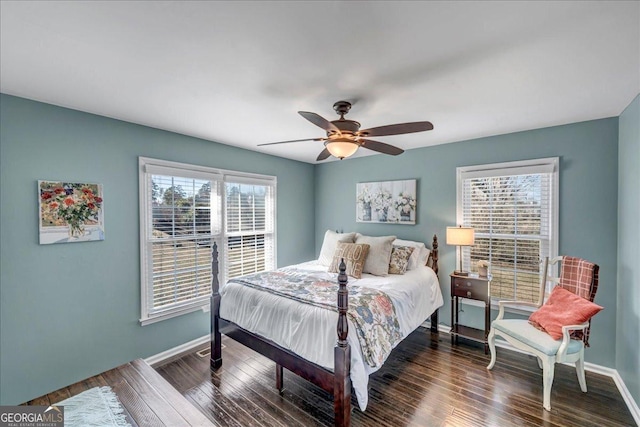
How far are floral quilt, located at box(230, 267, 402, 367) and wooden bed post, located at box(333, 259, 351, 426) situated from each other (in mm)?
180

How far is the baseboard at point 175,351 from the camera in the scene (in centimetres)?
295

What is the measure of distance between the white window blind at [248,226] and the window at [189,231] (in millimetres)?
14

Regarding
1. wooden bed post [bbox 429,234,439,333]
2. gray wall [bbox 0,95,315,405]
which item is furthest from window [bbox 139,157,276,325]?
wooden bed post [bbox 429,234,439,333]

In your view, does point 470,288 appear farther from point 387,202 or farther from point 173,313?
point 173,313

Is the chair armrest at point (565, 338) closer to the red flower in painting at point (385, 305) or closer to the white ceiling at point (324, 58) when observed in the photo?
the red flower in painting at point (385, 305)

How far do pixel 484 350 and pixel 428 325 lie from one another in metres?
0.77

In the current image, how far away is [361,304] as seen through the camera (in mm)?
2312

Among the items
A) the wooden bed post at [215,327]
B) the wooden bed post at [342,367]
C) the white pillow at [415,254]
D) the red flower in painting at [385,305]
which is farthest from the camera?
the white pillow at [415,254]

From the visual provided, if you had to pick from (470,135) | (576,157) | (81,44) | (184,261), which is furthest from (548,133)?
(184,261)

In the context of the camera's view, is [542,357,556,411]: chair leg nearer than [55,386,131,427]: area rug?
No

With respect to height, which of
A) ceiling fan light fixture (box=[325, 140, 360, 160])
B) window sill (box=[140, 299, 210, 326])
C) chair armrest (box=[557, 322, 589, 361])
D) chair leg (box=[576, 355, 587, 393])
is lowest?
chair leg (box=[576, 355, 587, 393])

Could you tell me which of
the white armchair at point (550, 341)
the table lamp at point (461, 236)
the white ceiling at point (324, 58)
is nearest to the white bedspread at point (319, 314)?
the table lamp at point (461, 236)

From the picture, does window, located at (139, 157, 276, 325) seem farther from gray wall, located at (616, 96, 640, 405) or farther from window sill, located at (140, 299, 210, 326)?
gray wall, located at (616, 96, 640, 405)

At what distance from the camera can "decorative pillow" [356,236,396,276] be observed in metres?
3.29
